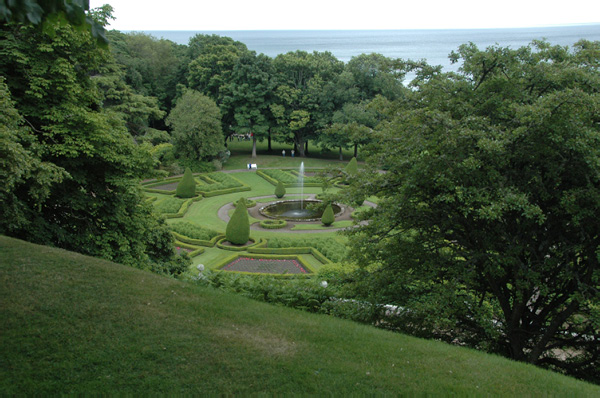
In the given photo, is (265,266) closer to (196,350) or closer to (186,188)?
(186,188)

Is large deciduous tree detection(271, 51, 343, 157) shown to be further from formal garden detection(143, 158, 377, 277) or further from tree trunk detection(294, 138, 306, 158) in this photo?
formal garden detection(143, 158, 377, 277)

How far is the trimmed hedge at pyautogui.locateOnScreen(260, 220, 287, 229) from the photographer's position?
30.3 m

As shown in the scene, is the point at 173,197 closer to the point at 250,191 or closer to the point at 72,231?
the point at 250,191

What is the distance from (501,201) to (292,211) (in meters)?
26.8

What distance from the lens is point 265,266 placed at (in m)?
23.5

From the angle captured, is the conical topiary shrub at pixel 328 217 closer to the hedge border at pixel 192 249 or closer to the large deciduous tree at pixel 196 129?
the hedge border at pixel 192 249

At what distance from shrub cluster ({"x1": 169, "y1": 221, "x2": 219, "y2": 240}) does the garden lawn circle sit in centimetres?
366

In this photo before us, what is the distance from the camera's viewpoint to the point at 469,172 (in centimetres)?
952

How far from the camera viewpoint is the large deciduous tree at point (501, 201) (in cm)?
922

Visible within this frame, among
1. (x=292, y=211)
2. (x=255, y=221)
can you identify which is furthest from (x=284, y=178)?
(x=255, y=221)

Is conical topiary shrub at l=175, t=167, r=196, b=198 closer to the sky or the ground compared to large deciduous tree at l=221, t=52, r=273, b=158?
closer to the ground

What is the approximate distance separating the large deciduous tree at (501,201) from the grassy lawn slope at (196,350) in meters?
2.16

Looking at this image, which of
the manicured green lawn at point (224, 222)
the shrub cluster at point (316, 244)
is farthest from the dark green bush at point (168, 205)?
the shrub cluster at point (316, 244)

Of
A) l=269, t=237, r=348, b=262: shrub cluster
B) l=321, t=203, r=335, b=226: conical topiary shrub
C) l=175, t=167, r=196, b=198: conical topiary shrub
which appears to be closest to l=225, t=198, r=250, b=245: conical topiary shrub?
l=269, t=237, r=348, b=262: shrub cluster
